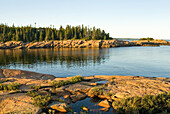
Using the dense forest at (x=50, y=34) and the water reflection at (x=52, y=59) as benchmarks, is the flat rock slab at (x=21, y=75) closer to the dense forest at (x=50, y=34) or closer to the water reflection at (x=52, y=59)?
the water reflection at (x=52, y=59)

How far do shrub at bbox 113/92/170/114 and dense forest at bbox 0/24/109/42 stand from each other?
13214 cm

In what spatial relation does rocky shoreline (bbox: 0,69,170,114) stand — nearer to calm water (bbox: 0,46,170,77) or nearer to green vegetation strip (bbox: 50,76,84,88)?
green vegetation strip (bbox: 50,76,84,88)

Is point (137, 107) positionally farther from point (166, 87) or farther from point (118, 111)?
point (166, 87)

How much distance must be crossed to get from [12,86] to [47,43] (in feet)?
407

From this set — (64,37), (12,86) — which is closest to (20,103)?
(12,86)

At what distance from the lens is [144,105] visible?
976 cm

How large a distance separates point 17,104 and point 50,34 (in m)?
149

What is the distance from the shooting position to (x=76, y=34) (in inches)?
6043

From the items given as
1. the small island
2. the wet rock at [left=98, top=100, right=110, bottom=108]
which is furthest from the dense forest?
the wet rock at [left=98, top=100, right=110, bottom=108]

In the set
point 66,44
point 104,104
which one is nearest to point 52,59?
point 104,104

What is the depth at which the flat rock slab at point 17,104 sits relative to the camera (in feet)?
31.0

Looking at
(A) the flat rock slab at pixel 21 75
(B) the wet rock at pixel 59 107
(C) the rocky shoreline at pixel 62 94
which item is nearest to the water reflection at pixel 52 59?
(A) the flat rock slab at pixel 21 75

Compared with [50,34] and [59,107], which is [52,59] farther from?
[50,34]

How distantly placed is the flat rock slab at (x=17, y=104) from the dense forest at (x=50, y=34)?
131 metres
